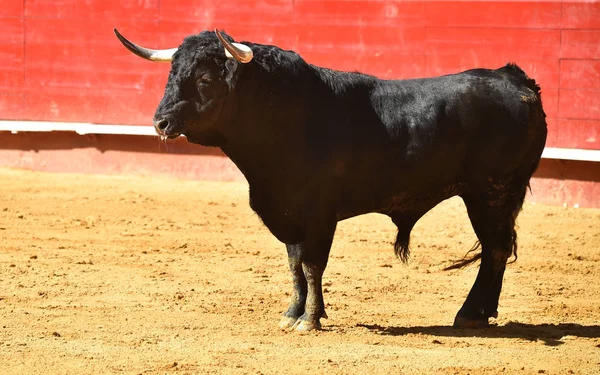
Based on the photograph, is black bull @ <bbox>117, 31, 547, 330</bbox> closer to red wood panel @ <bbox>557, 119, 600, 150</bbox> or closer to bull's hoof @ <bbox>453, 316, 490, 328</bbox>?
bull's hoof @ <bbox>453, 316, 490, 328</bbox>

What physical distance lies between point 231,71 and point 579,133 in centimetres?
506

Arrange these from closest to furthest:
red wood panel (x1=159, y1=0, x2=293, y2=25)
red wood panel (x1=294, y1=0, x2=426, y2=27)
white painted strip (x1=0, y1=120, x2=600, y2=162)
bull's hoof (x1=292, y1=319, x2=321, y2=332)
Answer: bull's hoof (x1=292, y1=319, x2=321, y2=332) → red wood panel (x1=294, y1=0, x2=426, y2=27) → red wood panel (x1=159, y1=0, x2=293, y2=25) → white painted strip (x1=0, y1=120, x2=600, y2=162)

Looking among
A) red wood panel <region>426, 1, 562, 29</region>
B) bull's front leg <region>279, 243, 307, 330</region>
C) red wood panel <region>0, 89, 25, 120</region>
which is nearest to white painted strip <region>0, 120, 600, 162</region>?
red wood panel <region>0, 89, 25, 120</region>

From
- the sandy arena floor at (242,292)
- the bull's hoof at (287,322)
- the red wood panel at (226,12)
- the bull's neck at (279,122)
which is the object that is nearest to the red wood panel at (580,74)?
the sandy arena floor at (242,292)

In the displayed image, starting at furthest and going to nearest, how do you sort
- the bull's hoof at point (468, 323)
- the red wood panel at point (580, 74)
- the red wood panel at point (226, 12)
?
the red wood panel at point (226, 12) < the red wood panel at point (580, 74) < the bull's hoof at point (468, 323)

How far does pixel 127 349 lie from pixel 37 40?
6936 millimetres

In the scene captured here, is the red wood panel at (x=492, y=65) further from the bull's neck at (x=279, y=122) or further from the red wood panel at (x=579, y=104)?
the bull's neck at (x=279, y=122)

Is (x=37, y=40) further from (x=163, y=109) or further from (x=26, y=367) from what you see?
(x=26, y=367)

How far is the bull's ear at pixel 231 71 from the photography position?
17.6 feet

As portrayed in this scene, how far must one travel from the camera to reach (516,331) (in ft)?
18.8

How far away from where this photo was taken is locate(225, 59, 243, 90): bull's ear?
5.35m

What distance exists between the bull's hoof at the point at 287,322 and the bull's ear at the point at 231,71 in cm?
115

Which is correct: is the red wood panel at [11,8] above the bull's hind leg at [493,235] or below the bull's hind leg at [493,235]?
above

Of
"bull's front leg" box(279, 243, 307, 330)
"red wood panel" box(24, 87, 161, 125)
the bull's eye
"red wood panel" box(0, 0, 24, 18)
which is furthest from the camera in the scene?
"red wood panel" box(0, 0, 24, 18)
